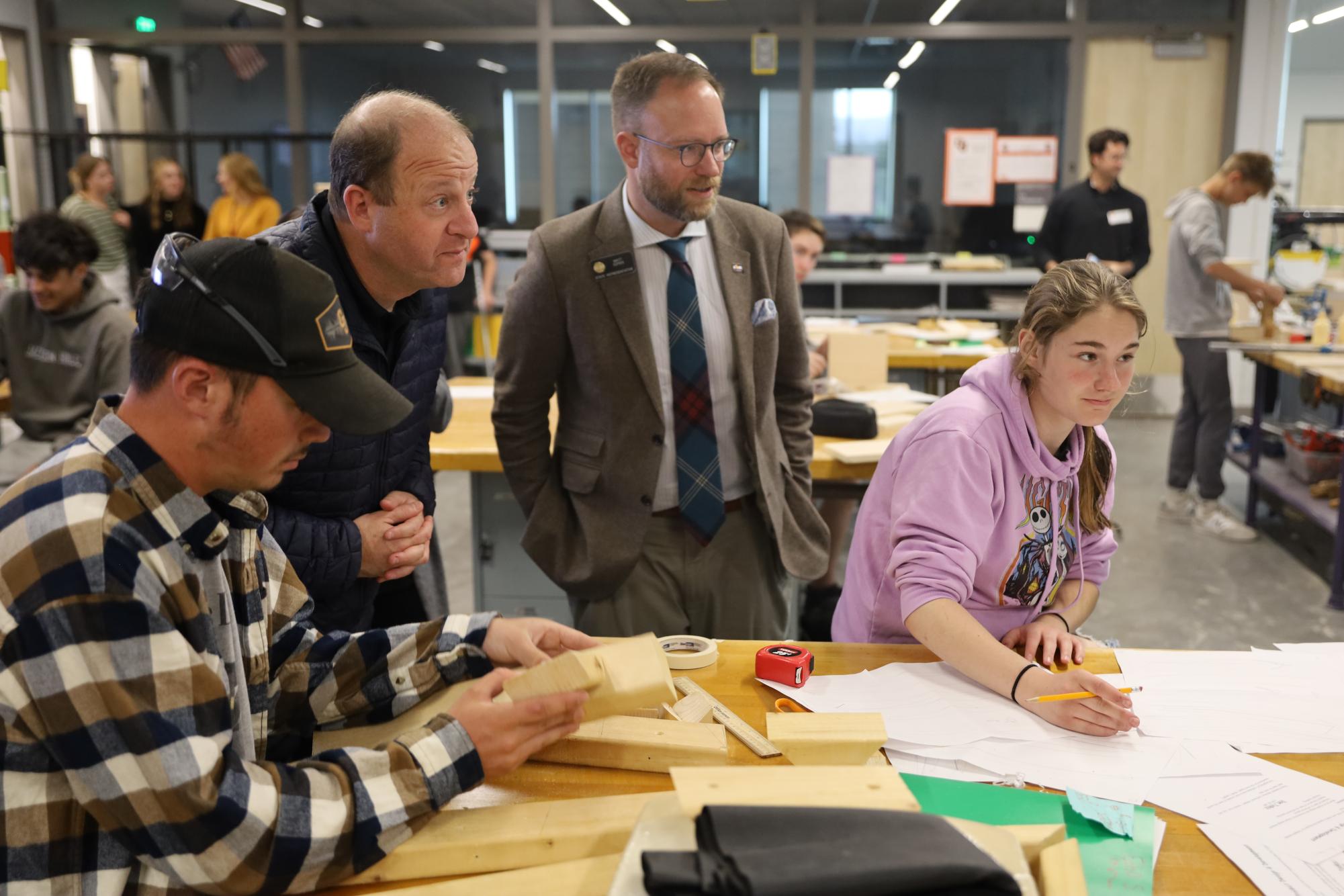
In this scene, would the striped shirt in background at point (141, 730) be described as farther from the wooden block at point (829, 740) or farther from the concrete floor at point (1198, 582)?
the concrete floor at point (1198, 582)

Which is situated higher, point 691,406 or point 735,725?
point 691,406

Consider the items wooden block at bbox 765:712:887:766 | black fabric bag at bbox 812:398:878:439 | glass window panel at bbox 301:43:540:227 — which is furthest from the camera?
glass window panel at bbox 301:43:540:227

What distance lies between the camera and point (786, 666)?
1572mm

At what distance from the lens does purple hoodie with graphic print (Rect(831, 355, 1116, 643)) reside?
1.69m

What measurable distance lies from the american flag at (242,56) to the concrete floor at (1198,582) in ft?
15.4

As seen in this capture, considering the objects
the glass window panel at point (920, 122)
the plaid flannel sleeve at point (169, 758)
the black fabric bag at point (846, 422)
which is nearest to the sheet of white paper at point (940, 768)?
the plaid flannel sleeve at point (169, 758)

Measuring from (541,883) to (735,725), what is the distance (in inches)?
16.3

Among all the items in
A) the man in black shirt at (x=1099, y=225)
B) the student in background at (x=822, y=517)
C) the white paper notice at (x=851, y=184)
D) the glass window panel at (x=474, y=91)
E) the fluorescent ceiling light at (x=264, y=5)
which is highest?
the fluorescent ceiling light at (x=264, y=5)

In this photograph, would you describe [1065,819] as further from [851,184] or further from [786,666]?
[851,184]

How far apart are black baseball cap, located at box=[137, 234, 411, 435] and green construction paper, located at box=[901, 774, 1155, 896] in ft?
2.43

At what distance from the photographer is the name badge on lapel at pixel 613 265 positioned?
2.30 metres

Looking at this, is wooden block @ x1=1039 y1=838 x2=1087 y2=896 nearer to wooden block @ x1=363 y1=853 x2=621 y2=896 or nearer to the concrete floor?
wooden block @ x1=363 y1=853 x2=621 y2=896

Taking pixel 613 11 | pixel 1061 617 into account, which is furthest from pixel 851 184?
pixel 1061 617

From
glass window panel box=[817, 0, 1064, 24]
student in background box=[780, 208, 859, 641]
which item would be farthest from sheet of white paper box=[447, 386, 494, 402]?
glass window panel box=[817, 0, 1064, 24]
